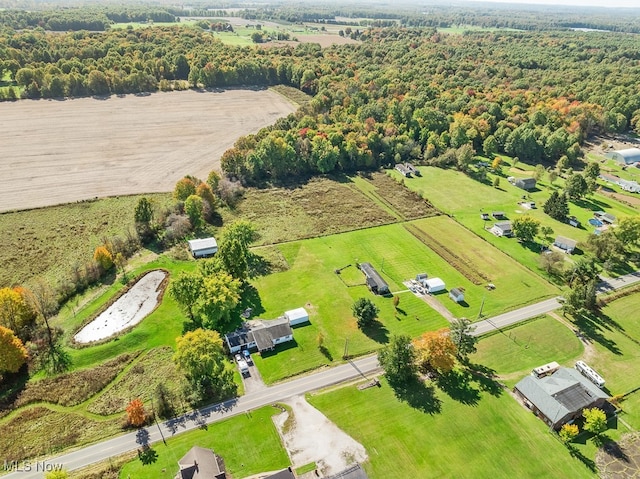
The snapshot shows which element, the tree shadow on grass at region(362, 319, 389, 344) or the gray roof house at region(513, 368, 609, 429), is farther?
the tree shadow on grass at region(362, 319, 389, 344)

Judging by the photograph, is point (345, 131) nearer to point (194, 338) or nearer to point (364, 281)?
point (364, 281)

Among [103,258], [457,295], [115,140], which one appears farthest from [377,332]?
[115,140]

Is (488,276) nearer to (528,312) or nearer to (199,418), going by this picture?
(528,312)

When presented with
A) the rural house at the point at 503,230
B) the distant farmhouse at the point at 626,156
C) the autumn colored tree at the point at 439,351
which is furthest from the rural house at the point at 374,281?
the distant farmhouse at the point at 626,156

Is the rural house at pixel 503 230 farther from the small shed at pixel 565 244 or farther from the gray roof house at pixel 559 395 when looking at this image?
the gray roof house at pixel 559 395

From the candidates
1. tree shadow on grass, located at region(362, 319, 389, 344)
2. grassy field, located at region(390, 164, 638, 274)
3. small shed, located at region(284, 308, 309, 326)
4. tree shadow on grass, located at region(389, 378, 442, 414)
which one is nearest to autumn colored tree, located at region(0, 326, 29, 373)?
small shed, located at region(284, 308, 309, 326)

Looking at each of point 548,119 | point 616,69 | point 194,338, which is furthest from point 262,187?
point 616,69

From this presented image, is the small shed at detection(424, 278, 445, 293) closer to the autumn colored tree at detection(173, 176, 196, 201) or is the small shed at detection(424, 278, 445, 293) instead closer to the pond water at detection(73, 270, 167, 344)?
the pond water at detection(73, 270, 167, 344)
